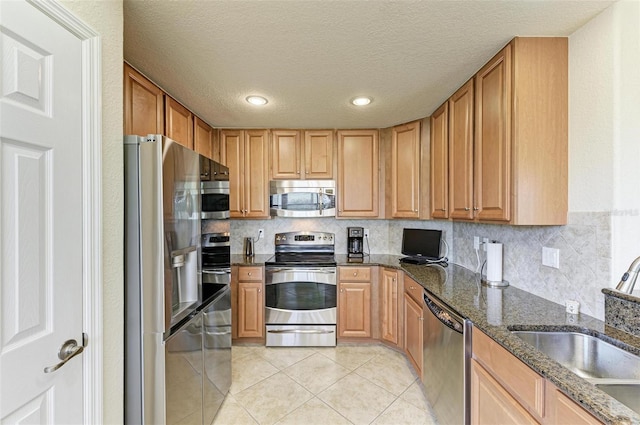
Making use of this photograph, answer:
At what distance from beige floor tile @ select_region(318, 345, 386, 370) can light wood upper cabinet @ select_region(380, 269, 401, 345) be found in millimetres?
185

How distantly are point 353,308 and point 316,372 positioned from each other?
74 centimetres

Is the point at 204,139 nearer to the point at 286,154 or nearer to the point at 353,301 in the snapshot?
the point at 286,154

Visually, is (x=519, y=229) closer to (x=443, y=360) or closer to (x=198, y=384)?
(x=443, y=360)

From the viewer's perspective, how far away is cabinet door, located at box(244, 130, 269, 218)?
3.16 m

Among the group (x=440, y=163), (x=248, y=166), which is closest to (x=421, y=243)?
(x=440, y=163)

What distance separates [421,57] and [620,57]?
2.99 ft

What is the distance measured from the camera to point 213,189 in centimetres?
185

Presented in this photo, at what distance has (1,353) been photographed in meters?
0.77

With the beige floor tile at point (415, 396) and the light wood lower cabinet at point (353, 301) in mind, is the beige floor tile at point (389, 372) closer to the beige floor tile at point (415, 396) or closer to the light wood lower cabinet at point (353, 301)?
the beige floor tile at point (415, 396)

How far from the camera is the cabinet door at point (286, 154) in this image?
10.4 ft

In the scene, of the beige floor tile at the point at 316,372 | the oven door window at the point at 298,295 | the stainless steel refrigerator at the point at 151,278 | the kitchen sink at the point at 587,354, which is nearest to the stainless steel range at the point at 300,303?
the oven door window at the point at 298,295

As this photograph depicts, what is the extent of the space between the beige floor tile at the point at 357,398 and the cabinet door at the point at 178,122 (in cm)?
241

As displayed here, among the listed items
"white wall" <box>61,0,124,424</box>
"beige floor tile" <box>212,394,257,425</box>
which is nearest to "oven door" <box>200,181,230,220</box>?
"white wall" <box>61,0,124,424</box>

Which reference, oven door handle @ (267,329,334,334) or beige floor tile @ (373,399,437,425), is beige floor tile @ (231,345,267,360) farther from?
beige floor tile @ (373,399,437,425)
